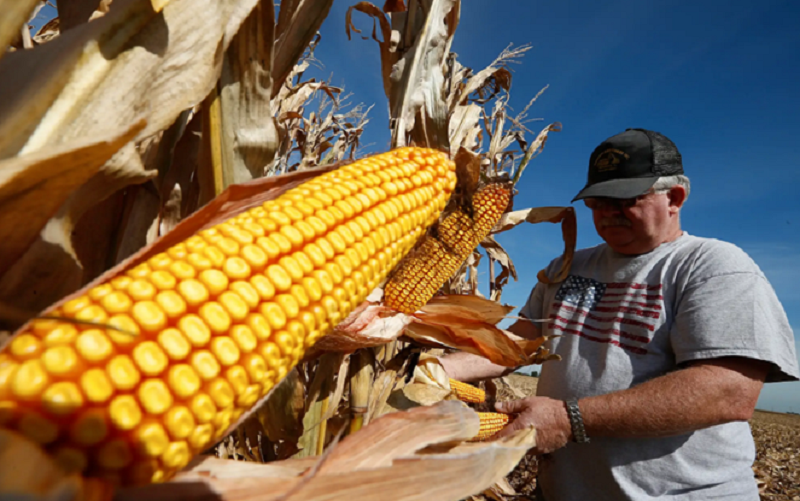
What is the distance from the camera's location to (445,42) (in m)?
2.01

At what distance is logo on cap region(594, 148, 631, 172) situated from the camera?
308cm

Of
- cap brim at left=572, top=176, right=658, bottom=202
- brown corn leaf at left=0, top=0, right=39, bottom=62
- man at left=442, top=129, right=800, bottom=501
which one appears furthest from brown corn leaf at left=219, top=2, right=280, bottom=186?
cap brim at left=572, top=176, right=658, bottom=202

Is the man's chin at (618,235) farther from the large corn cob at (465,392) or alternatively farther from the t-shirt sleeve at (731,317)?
the large corn cob at (465,392)

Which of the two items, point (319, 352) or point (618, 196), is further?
point (618, 196)

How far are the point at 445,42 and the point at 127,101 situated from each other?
1585mm

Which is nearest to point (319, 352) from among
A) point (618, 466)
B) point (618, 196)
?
point (618, 466)

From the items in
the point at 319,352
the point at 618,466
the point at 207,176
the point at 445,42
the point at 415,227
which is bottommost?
the point at 618,466

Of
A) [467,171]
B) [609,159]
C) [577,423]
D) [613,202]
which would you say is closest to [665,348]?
[577,423]

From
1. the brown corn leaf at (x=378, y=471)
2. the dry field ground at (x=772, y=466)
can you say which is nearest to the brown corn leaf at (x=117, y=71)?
the brown corn leaf at (x=378, y=471)

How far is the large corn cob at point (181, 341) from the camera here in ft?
1.78

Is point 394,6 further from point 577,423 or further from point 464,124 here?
point 577,423

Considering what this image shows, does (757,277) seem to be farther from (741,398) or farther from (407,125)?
(407,125)

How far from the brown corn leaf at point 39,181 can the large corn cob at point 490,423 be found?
215cm

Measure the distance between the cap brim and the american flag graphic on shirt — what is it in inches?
24.7
